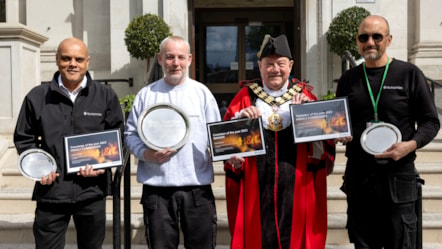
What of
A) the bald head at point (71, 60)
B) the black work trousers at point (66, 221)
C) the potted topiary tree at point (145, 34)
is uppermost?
the potted topiary tree at point (145, 34)

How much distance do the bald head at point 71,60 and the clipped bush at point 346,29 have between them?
6.57 m

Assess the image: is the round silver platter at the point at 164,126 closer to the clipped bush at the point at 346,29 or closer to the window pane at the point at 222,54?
the clipped bush at the point at 346,29

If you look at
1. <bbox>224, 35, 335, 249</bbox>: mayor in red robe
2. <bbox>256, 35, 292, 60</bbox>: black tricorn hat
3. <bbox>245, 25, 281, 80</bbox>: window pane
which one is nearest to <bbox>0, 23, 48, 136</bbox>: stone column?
<bbox>224, 35, 335, 249</bbox>: mayor in red robe

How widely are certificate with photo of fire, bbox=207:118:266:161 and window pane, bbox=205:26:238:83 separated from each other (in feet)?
29.4

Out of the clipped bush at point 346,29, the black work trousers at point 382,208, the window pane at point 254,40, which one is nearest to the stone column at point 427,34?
the clipped bush at point 346,29

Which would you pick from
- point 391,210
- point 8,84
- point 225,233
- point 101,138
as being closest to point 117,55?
point 8,84

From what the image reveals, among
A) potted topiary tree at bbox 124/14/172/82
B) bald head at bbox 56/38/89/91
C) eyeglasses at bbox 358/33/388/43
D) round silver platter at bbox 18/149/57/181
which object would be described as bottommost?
round silver platter at bbox 18/149/57/181

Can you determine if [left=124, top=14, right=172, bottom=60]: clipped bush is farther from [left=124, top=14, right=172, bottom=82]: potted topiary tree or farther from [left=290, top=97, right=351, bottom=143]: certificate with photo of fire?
[left=290, top=97, right=351, bottom=143]: certificate with photo of fire

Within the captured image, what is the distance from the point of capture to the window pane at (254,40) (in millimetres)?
11703

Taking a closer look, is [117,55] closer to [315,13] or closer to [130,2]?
[130,2]

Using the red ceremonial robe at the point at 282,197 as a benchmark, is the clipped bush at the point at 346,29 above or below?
above

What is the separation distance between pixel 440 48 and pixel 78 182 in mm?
8353

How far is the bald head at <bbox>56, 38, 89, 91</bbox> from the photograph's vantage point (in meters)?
2.89

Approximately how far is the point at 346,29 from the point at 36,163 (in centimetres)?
700
